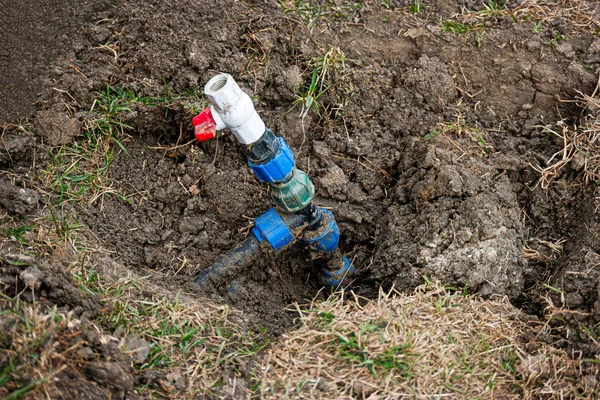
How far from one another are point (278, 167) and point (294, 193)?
0.16 m

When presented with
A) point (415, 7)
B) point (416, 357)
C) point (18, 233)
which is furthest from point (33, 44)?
point (416, 357)

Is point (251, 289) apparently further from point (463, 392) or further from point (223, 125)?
point (463, 392)

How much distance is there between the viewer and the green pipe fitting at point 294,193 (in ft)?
8.46

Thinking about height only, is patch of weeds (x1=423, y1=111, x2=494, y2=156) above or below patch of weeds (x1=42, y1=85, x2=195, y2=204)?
below

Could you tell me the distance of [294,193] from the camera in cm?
259

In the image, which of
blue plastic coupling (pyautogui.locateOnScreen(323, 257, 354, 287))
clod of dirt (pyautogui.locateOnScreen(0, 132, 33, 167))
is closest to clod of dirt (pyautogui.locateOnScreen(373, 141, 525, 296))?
blue plastic coupling (pyautogui.locateOnScreen(323, 257, 354, 287))

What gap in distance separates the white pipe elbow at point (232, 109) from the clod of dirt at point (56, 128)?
31.1 inches

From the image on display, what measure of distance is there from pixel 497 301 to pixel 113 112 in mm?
1803

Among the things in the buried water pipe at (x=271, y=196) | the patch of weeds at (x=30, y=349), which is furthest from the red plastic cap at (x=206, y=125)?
the patch of weeds at (x=30, y=349)

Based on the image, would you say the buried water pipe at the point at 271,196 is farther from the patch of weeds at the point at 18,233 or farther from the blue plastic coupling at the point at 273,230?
the patch of weeds at the point at 18,233

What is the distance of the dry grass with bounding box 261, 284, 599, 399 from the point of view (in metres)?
2.12

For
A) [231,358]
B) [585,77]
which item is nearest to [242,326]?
[231,358]

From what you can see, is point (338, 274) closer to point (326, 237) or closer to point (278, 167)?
point (326, 237)

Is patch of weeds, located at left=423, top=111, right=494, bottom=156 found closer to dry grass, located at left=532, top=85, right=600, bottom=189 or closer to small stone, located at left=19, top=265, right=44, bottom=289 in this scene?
dry grass, located at left=532, top=85, right=600, bottom=189
